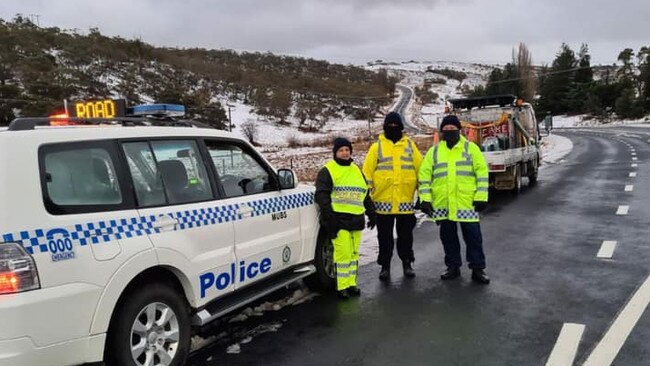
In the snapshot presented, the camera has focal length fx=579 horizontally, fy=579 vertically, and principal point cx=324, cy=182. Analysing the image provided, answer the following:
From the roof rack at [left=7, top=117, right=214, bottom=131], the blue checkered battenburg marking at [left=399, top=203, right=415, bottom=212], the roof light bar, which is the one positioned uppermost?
the roof light bar

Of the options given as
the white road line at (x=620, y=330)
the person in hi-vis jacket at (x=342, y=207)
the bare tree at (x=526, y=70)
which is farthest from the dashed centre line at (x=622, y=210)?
the bare tree at (x=526, y=70)

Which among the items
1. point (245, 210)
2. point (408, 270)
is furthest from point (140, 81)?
point (245, 210)

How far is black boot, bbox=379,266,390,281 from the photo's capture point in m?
6.70

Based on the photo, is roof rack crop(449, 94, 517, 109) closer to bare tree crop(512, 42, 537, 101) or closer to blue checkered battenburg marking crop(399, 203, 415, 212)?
blue checkered battenburg marking crop(399, 203, 415, 212)

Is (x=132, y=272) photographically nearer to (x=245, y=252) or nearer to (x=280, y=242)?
(x=245, y=252)

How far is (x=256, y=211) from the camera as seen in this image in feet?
16.4

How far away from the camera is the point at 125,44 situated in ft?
201

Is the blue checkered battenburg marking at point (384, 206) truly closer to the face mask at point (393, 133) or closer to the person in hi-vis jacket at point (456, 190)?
the person in hi-vis jacket at point (456, 190)

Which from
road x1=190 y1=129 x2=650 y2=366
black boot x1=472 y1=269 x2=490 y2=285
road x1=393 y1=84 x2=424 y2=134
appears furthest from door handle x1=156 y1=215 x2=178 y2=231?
road x1=393 y1=84 x2=424 y2=134

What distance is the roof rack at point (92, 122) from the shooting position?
3.61 metres

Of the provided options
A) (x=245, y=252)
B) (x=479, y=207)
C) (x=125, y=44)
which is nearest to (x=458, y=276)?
(x=479, y=207)

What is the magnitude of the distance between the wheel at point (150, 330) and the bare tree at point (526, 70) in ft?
286

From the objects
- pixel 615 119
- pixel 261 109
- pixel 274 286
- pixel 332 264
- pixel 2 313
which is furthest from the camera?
pixel 615 119

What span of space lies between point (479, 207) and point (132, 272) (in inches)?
160
